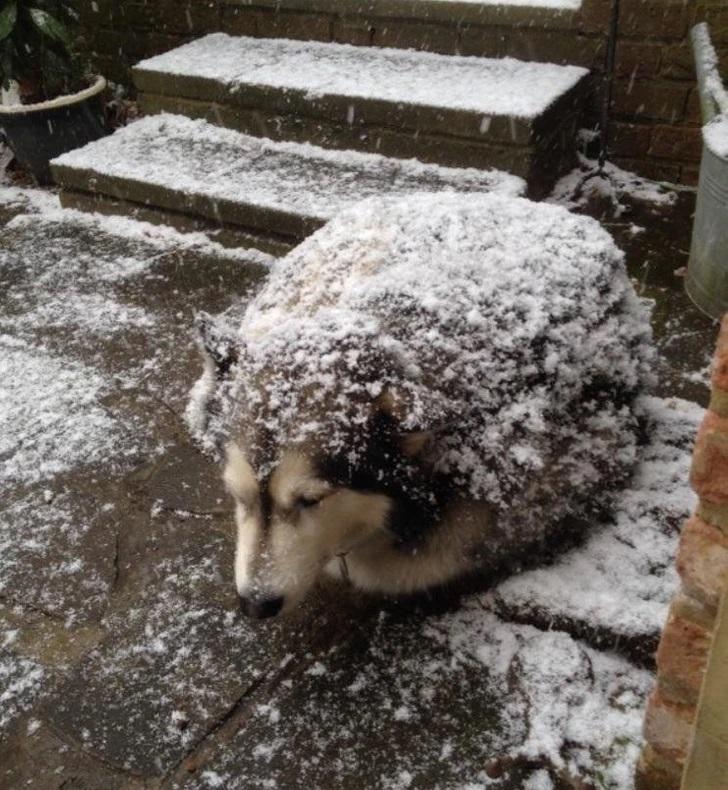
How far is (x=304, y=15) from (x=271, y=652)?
4.60 metres

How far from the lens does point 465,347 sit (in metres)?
2.17

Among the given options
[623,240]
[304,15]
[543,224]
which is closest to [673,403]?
[543,224]

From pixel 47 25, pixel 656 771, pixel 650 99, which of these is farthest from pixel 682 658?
pixel 47 25

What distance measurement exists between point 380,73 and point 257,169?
1.03m

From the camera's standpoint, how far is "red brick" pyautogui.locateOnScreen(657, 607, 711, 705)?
4.67ft

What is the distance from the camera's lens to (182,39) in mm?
5879

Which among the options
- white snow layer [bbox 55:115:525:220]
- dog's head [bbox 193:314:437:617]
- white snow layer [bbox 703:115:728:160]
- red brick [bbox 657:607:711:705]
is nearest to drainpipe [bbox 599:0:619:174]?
white snow layer [bbox 55:115:525:220]

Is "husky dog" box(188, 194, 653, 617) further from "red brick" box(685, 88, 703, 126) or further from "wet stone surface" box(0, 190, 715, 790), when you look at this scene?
"red brick" box(685, 88, 703, 126)

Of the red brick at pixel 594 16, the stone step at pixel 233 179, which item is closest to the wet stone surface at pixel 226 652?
the stone step at pixel 233 179

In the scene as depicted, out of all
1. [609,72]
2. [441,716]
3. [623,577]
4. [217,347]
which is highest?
[609,72]

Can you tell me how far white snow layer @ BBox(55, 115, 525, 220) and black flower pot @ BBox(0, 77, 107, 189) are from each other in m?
0.51

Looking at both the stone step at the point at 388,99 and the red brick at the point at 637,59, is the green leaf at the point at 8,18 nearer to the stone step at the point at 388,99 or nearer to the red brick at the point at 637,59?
the stone step at the point at 388,99

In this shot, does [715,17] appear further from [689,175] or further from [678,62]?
[689,175]

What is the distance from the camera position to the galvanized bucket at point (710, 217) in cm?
312
